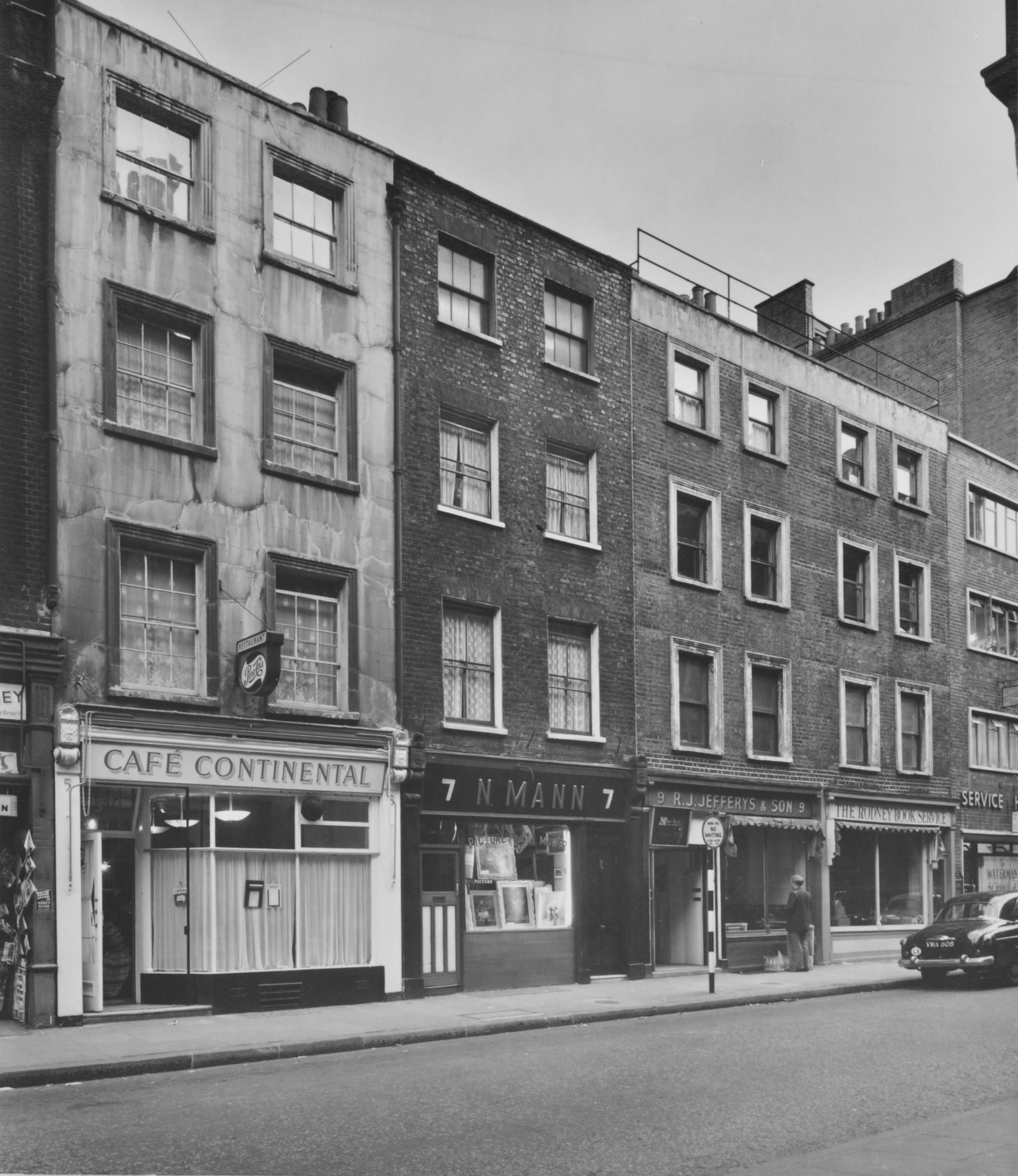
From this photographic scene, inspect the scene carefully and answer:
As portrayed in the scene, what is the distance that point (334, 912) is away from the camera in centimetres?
2005

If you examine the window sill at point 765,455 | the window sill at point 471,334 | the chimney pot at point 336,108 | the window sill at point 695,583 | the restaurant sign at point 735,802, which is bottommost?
the restaurant sign at point 735,802

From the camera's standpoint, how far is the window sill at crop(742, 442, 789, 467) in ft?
94.2

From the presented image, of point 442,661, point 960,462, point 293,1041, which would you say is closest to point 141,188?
point 442,661

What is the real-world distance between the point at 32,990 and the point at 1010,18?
13948 mm

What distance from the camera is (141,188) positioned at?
1920cm

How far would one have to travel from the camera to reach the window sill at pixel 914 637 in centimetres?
3256

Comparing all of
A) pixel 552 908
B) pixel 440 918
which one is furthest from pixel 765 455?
pixel 440 918

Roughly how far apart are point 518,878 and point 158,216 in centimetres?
1158

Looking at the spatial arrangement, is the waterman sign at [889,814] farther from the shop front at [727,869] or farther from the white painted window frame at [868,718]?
the shop front at [727,869]

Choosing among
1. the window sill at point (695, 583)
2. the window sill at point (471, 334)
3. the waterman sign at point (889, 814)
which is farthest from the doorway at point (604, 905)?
the window sill at point (471, 334)

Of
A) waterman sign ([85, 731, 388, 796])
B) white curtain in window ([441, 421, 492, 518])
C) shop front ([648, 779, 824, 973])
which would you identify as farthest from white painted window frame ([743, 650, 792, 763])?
waterman sign ([85, 731, 388, 796])

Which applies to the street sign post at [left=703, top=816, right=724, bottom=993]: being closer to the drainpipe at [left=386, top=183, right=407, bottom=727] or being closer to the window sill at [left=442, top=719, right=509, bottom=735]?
the window sill at [left=442, top=719, right=509, bottom=735]

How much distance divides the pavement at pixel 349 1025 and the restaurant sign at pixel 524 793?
9.13 feet

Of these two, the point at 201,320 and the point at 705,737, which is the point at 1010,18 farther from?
the point at 705,737
